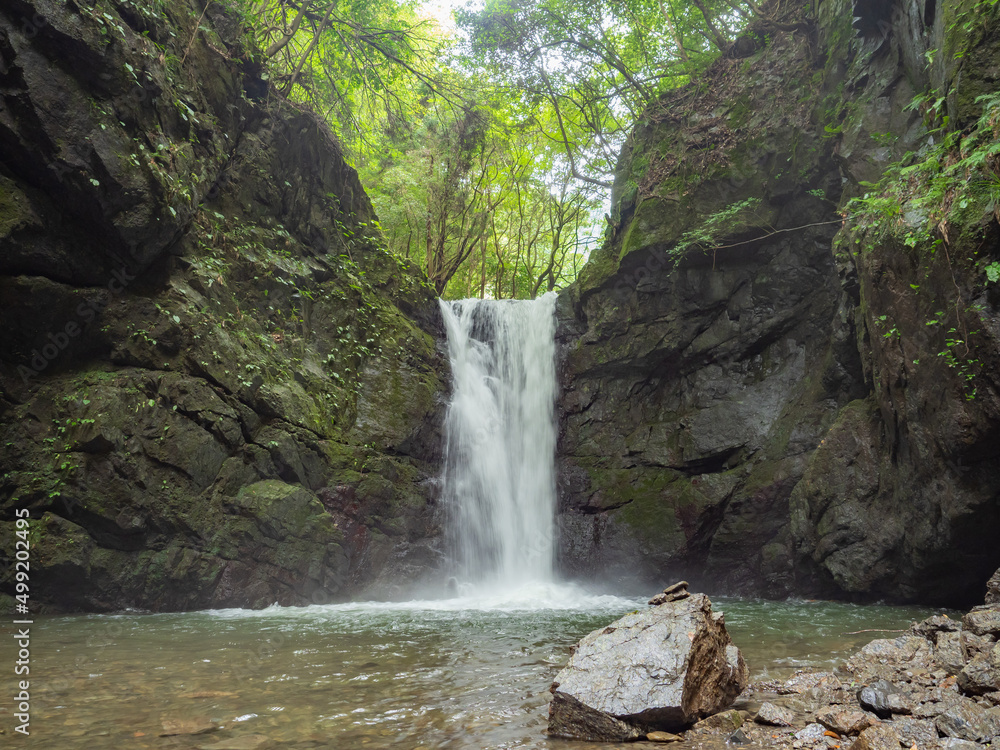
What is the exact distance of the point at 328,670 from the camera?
4.43 meters

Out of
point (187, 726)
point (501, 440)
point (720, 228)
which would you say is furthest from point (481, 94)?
point (187, 726)

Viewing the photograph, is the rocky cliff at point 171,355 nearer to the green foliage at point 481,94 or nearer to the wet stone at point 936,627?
the green foliage at point 481,94

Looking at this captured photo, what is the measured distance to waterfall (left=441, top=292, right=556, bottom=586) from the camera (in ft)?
35.1

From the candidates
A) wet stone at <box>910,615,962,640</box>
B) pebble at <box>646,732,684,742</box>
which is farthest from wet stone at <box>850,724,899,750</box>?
wet stone at <box>910,615,962,640</box>

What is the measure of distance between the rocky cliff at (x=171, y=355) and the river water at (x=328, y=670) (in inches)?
38.9

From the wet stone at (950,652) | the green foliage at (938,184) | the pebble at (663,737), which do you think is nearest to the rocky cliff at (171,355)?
the pebble at (663,737)

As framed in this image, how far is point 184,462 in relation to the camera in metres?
7.56

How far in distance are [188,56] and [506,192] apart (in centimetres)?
1186

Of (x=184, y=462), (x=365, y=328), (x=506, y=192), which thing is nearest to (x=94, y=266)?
(x=184, y=462)

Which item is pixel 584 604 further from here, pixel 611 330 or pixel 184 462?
pixel 184 462

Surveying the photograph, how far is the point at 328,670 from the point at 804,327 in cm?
950

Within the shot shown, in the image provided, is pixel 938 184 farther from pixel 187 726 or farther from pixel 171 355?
pixel 171 355

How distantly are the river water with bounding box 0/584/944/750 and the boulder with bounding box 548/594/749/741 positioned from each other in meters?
0.16

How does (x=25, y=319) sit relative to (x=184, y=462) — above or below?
above
